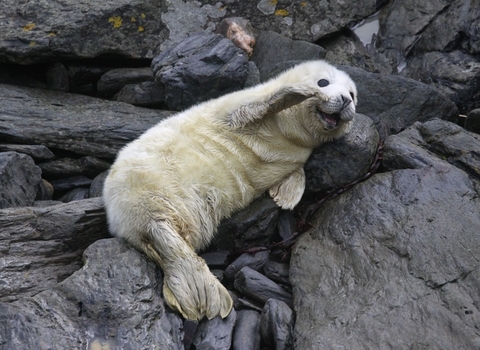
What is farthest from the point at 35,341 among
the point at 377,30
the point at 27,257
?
the point at 377,30

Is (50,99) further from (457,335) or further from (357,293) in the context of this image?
(457,335)

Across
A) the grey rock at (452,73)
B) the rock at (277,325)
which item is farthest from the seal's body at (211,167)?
the grey rock at (452,73)

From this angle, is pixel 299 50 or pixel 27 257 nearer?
pixel 27 257

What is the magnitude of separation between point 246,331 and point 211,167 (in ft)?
4.53

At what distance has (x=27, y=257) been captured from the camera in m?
4.81

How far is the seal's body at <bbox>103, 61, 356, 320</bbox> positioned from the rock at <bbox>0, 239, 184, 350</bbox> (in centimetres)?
17

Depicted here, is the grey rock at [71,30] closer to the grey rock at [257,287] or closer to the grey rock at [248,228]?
the grey rock at [248,228]

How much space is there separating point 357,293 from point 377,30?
4.68 metres

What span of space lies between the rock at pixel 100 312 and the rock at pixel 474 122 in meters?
3.52

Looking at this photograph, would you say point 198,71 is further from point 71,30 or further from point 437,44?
point 437,44

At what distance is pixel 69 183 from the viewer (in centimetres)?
633

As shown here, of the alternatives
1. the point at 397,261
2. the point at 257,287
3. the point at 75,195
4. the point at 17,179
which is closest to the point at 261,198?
the point at 257,287

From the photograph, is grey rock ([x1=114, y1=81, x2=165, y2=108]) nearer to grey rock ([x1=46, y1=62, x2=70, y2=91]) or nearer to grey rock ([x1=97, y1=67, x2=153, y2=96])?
grey rock ([x1=97, y1=67, x2=153, y2=96])

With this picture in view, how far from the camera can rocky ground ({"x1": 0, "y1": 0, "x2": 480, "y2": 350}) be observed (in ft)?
14.2
